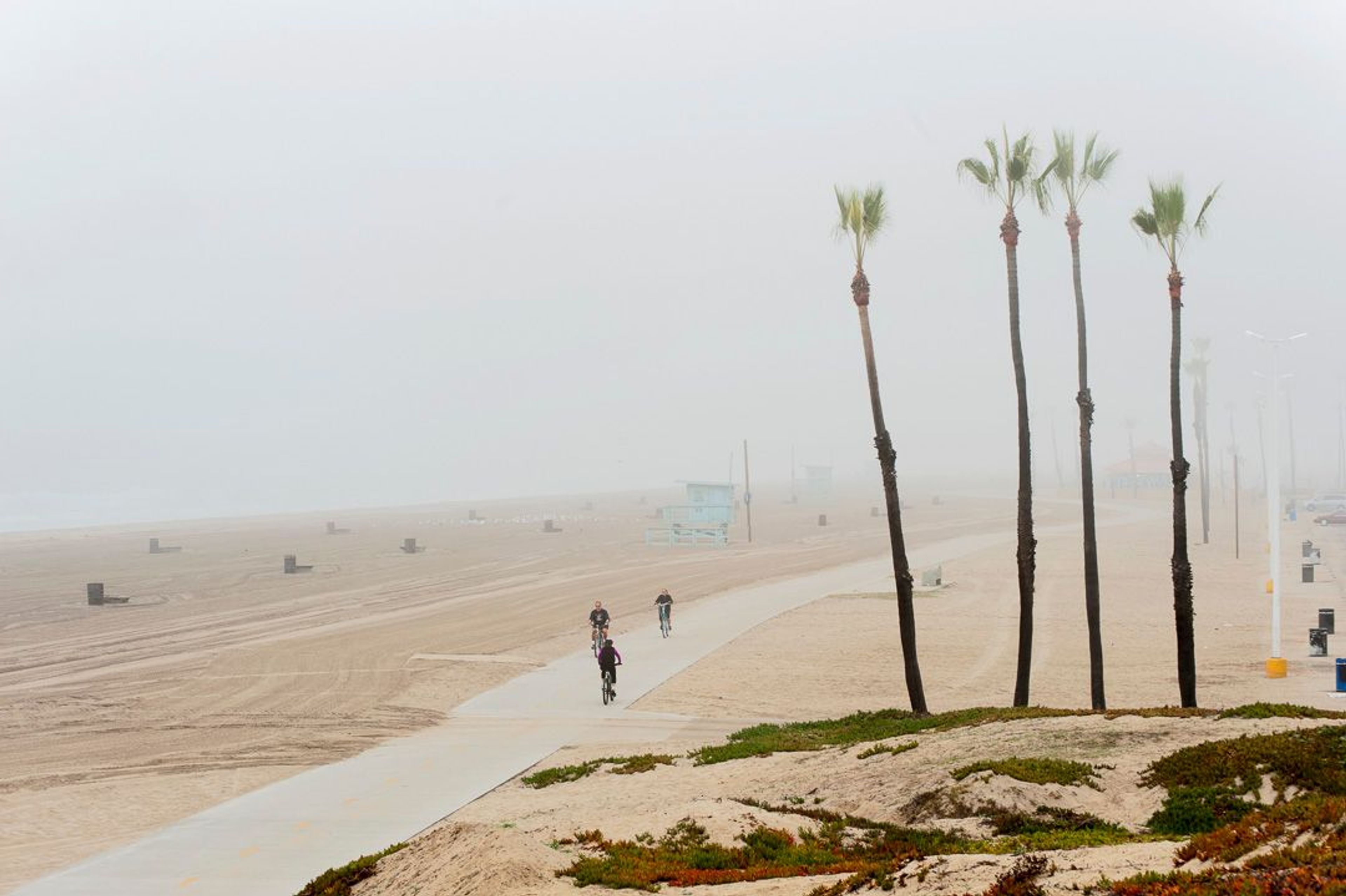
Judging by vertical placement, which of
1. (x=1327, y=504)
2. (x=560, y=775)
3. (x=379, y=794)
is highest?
(x=560, y=775)

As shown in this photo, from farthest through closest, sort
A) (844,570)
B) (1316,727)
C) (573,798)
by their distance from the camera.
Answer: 1. (844,570)
2. (573,798)
3. (1316,727)

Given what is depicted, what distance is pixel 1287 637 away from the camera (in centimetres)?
3681

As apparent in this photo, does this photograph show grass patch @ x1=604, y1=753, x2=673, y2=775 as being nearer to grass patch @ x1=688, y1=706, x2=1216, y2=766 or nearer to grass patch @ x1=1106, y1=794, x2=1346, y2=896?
grass patch @ x1=688, y1=706, x2=1216, y2=766

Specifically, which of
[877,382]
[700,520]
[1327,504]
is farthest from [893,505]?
[1327,504]

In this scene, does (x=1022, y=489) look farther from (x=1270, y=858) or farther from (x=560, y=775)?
(x=1270, y=858)

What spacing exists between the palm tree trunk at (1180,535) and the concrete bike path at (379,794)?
28.8 ft

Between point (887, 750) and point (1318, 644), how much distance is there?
21.2 metres

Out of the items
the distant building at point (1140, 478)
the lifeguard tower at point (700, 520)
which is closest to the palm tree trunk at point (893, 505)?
the lifeguard tower at point (700, 520)

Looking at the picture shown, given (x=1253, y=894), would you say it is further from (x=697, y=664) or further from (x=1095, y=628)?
(x=697, y=664)

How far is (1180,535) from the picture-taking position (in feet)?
76.7

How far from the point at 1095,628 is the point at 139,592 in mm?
56564

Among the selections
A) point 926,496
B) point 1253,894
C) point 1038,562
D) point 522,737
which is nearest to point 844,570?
point 1038,562

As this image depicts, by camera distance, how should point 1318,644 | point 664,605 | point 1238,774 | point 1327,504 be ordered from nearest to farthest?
point 1238,774 → point 1318,644 → point 664,605 → point 1327,504

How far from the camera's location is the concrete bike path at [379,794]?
1484cm
